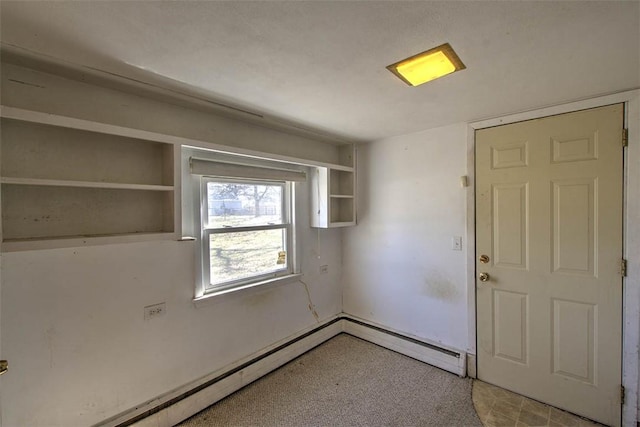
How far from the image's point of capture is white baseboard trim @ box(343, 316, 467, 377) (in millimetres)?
2428

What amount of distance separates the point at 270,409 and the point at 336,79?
2299 millimetres

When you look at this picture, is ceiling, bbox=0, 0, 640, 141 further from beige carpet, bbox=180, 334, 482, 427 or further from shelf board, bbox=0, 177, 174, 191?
beige carpet, bbox=180, 334, 482, 427

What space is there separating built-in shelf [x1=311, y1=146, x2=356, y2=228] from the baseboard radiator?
1.17 m

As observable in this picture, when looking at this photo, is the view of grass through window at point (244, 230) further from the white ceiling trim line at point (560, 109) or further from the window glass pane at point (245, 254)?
the white ceiling trim line at point (560, 109)

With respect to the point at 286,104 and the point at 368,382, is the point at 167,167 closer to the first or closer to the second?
the point at 286,104

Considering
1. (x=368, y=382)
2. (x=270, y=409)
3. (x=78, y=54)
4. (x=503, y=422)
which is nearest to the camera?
(x=78, y=54)

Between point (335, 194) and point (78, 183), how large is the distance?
87.5 inches

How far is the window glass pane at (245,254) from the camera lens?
221 cm

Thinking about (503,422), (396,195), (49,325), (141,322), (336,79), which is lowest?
(503,422)

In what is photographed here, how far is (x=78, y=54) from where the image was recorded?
1.27 m

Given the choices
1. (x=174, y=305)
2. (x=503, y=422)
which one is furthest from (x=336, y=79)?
(x=503, y=422)

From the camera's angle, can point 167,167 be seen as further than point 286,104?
No

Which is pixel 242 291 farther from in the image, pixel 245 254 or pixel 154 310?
pixel 154 310

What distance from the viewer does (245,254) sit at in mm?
2408
